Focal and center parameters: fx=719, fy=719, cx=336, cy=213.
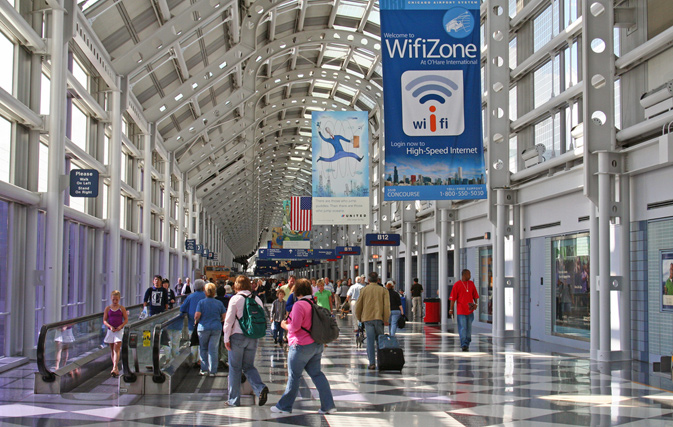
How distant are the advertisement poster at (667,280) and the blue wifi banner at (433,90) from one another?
3304 millimetres

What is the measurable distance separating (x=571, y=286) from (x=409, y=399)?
883 centimetres

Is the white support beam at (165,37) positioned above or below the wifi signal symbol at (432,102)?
above

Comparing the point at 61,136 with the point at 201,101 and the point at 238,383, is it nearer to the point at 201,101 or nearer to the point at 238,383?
the point at 238,383

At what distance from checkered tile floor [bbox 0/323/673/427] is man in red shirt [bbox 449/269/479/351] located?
178cm

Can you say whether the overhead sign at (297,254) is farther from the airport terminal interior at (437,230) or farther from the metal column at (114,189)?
the metal column at (114,189)

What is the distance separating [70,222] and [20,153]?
4.23 m

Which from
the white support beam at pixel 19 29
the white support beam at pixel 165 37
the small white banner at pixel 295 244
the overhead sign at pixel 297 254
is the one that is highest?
the white support beam at pixel 165 37

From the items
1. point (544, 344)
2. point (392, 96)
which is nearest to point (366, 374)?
point (392, 96)

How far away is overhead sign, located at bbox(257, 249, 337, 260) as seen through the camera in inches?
1658

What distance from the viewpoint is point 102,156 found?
19828 millimetres

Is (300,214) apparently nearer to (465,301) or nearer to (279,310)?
(279,310)

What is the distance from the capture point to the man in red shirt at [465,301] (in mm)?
14586

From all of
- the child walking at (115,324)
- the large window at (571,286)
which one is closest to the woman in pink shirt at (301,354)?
the child walking at (115,324)

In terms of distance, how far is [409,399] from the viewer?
8711 mm
